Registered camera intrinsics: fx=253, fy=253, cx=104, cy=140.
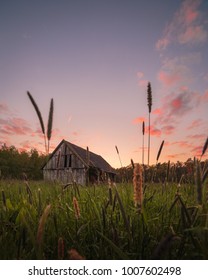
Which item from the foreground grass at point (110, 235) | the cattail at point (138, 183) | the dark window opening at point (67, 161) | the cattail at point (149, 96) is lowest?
the foreground grass at point (110, 235)

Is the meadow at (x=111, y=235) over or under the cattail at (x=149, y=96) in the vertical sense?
under

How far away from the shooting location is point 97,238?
2.15m

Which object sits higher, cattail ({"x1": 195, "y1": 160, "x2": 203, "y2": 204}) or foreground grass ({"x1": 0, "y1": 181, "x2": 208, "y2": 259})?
cattail ({"x1": 195, "y1": 160, "x2": 203, "y2": 204})

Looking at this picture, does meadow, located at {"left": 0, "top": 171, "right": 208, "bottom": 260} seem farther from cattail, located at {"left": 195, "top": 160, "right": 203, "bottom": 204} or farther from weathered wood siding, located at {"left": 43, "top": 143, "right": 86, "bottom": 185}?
weathered wood siding, located at {"left": 43, "top": 143, "right": 86, "bottom": 185}

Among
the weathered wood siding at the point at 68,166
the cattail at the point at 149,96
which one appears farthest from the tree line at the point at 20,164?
the cattail at the point at 149,96

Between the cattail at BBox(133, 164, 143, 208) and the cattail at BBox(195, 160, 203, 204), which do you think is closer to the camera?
the cattail at BBox(195, 160, 203, 204)

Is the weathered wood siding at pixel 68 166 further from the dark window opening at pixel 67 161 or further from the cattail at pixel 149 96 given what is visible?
the cattail at pixel 149 96

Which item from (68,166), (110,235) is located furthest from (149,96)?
(68,166)

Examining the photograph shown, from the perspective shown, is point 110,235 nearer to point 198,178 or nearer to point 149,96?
point 198,178

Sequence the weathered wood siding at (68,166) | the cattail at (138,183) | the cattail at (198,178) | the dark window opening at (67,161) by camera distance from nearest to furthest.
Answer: the cattail at (198,178)
the cattail at (138,183)
the weathered wood siding at (68,166)
the dark window opening at (67,161)

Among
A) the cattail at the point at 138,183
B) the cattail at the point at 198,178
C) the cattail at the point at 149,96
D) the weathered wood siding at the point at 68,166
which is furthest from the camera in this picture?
the weathered wood siding at the point at 68,166

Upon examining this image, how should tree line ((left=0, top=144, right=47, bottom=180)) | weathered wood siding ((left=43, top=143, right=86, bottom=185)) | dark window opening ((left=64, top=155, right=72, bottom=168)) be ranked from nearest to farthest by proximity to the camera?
weathered wood siding ((left=43, top=143, right=86, bottom=185)) → dark window opening ((left=64, top=155, right=72, bottom=168)) → tree line ((left=0, top=144, right=47, bottom=180))

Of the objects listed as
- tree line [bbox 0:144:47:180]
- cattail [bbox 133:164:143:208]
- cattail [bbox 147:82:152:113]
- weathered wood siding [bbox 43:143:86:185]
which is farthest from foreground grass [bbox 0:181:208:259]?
tree line [bbox 0:144:47:180]

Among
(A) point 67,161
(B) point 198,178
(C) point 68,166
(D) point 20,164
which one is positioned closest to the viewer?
(B) point 198,178
